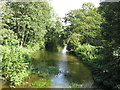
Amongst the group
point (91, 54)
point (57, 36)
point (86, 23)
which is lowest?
point (91, 54)

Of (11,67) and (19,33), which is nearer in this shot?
(11,67)

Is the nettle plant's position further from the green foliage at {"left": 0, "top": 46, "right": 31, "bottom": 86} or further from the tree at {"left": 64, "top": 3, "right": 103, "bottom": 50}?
the tree at {"left": 64, "top": 3, "right": 103, "bottom": 50}

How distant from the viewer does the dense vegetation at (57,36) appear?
150 inches

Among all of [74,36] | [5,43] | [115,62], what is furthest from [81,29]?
[5,43]

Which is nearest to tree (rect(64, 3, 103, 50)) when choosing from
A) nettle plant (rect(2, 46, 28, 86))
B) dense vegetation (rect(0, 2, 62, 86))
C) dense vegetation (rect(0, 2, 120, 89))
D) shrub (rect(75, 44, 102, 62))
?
dense vegetation (rect(0, 2, 120, 89))

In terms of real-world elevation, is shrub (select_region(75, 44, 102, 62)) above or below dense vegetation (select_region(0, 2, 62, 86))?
below

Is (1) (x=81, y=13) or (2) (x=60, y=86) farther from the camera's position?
(1) (x=81, y=13)

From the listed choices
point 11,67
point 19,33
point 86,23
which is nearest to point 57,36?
point 86,23

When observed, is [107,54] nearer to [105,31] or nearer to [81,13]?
[105,31]

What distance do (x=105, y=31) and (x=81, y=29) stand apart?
345 inches

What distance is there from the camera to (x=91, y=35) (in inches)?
473

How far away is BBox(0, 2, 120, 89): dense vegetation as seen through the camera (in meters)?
3.80

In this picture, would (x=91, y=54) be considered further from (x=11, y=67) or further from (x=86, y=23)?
(x=11, y=67)

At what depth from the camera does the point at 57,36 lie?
58.7 ft
